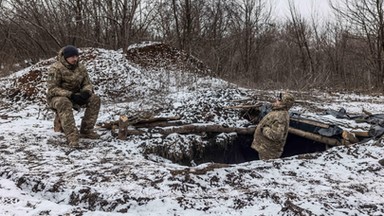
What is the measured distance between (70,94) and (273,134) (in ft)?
10.9

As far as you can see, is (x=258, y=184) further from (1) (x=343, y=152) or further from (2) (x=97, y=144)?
(2) (x=97, y=144)

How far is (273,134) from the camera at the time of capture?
5.68 m

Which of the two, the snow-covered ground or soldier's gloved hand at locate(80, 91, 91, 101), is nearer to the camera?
the snow-covered ground

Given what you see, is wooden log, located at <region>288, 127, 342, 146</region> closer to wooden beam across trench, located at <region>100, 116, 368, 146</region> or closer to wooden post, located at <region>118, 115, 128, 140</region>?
wooden beam across trench, located at <region>100, 116, 368, 146</region>

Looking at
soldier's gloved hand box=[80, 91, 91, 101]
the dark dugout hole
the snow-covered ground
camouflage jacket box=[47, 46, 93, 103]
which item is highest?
camouflage jacket box=[47, 46, 93, 103]

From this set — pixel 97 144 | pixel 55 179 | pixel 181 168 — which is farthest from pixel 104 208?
pixel 97 144

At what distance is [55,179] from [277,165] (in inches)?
110

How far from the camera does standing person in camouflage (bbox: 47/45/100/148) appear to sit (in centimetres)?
548

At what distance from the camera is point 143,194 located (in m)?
3.71

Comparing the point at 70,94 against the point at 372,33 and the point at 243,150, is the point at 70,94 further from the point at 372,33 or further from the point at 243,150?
the point at 372,33

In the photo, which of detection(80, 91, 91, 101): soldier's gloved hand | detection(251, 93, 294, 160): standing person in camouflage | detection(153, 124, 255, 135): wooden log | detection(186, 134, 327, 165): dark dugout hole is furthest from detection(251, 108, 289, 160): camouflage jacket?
detection(80, 91, 91, 101): soldier's gloved hand

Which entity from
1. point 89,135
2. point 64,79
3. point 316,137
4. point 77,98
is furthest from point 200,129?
point 64,79

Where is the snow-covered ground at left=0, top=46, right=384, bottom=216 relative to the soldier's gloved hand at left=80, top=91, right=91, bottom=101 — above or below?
below

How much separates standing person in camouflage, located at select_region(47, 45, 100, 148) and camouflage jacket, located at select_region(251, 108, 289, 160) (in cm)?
280
